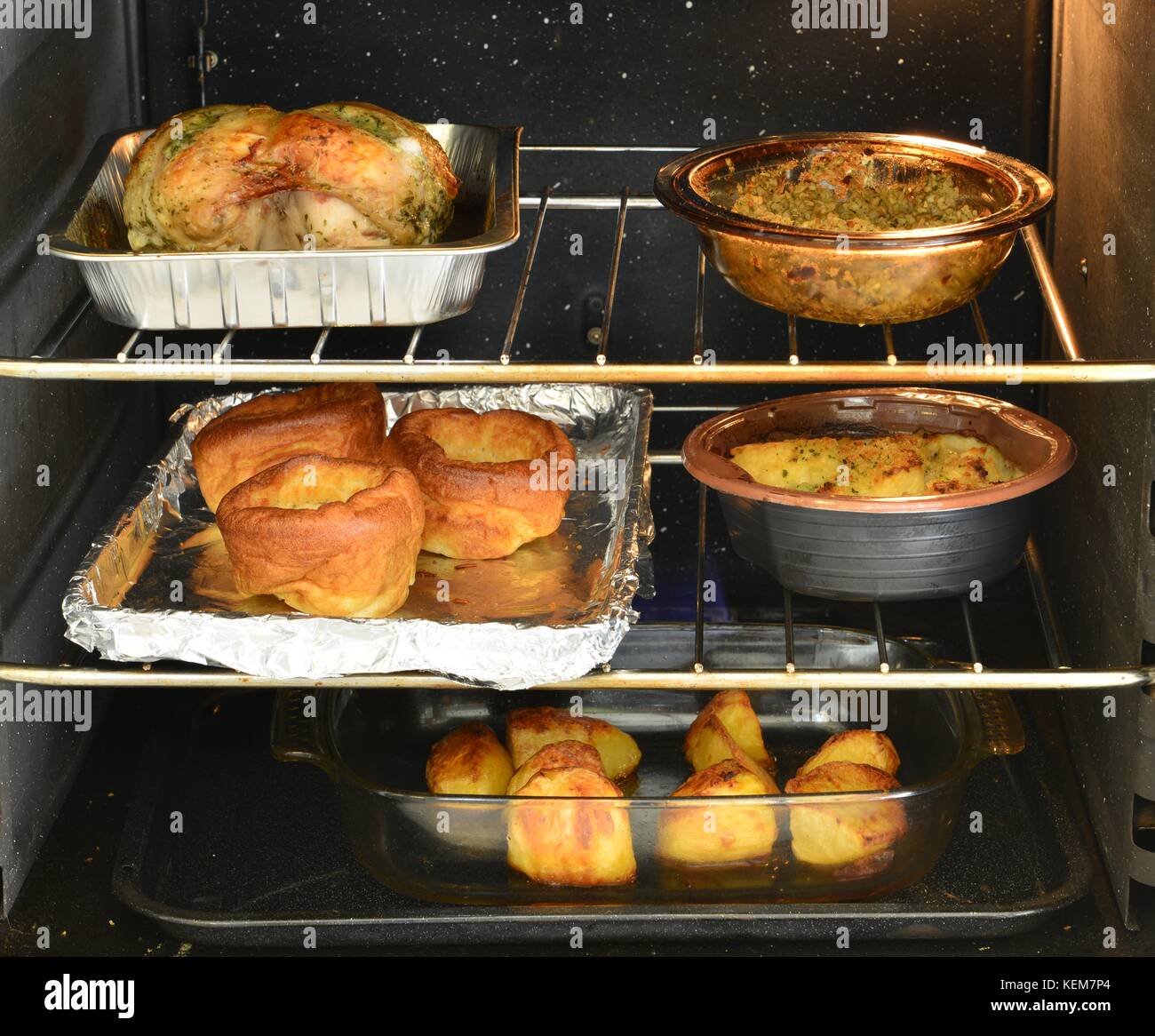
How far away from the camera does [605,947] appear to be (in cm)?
155

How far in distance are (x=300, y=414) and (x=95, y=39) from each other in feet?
1.67

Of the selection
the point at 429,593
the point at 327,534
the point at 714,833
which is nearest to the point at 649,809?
the point at 714,833

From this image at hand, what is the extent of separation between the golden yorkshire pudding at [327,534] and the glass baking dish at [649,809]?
8.1 inches

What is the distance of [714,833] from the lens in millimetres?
1521

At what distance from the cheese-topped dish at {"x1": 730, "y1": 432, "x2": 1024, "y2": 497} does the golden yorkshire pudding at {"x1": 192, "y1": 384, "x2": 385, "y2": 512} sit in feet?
1.34

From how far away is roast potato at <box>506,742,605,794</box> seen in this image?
1586mm

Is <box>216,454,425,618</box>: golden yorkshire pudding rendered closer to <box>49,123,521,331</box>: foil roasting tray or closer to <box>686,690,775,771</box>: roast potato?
<box>49,123,521,331</box>: foil roasting tray

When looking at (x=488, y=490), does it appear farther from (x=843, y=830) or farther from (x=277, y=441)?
(x=843, y=830)

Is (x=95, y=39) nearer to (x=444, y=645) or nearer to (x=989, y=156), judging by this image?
(x=444, y=645)

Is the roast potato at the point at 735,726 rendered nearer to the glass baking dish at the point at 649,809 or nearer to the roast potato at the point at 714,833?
the glass baking dish at the point at 649,809

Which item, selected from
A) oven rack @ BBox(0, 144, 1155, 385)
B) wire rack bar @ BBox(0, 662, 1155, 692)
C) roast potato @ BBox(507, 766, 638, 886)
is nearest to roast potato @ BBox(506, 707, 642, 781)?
roast potato @ BBox(507, 766, 638, 886)

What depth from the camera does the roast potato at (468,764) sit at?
1.64 meters

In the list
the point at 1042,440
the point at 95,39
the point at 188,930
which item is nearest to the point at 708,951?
the point at 188,930

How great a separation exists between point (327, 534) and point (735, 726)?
1.84ft
